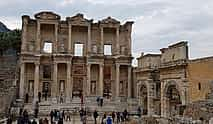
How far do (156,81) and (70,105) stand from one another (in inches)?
403

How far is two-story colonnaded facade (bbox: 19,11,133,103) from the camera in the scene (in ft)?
125

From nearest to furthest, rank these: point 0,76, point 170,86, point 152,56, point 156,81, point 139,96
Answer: point 170,86 < point 156,81 < point 152,56 < point 139,96 < point 0,76

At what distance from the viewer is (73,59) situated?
3981 centimetres

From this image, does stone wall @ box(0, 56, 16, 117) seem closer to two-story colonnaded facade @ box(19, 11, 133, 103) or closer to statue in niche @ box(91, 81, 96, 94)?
two-story colonnaded facade @ box(19, 11, 133, 103)

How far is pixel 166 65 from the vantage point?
24750 mm

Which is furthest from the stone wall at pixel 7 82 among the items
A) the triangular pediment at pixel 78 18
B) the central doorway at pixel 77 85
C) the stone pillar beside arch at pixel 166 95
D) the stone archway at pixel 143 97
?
the stone pillar beside arch at pixel 166 95

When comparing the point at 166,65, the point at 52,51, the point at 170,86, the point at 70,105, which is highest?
the point at 52,51

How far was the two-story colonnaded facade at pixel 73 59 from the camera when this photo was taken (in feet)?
125

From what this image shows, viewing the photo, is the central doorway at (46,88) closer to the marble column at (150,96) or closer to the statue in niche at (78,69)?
the statue in niche at (78,69)

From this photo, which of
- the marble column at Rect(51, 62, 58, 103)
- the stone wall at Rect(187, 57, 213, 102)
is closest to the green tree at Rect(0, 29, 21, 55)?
the marble column at Rect(51, 62, 58, 103)

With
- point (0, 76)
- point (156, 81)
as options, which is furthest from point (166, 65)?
point (0, 76)

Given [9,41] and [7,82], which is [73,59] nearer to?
[7,82]

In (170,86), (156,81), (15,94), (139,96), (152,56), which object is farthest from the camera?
(15,94)

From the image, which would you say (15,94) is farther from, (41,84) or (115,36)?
(115,36)
